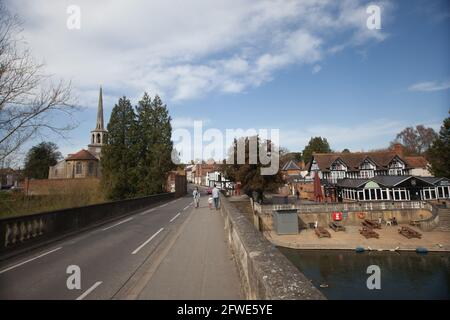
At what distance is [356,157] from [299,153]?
2325 inches

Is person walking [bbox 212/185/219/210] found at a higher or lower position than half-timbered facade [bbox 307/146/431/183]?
lower

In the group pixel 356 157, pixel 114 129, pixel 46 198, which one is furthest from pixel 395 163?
pixel 46 198

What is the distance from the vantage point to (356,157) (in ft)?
184

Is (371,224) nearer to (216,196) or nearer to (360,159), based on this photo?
(360,159)

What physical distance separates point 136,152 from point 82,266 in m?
33.7

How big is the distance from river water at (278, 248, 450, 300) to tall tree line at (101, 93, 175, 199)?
21192 mm

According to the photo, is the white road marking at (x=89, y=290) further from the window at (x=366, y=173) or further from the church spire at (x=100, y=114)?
the church spire at (x=100, y=114)

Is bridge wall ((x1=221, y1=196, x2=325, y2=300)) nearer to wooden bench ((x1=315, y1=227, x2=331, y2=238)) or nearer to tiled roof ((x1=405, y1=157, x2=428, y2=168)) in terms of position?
wooden bench ((x1=315, y1=227, x2=331, y2=238))

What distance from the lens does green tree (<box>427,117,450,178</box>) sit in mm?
41688

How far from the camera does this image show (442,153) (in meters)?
42.1

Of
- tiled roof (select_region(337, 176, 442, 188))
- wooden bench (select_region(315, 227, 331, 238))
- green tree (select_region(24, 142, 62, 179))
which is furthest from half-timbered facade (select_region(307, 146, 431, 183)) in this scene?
green tree (select_region(24, 142, 62, 179))

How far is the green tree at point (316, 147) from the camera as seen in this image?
9001cm

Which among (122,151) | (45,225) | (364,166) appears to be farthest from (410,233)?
(122,151)

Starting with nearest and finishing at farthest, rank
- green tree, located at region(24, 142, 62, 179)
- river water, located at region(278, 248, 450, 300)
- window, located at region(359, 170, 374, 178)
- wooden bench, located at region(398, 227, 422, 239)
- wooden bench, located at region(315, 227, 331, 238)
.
A: 1. river water, located at region(278, 248, 450, 300)
2. wooden bench, located at region(398, 227, 422, 239)
3. wooden bench, located at region(315, 227, 331, 238)
4. window, located at region(359, 170, 374, 178)
5. green tree, located at region(24, 142, 62, 179)
